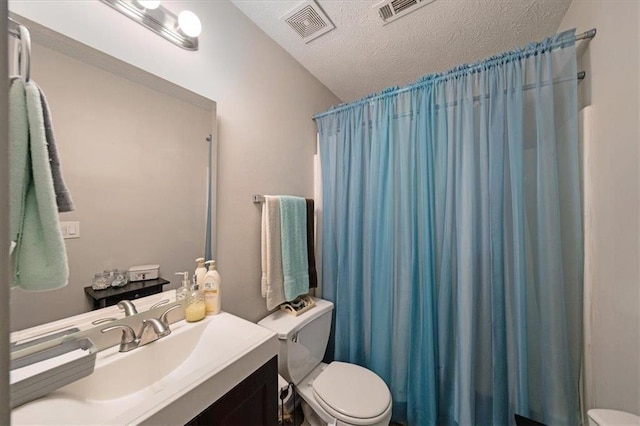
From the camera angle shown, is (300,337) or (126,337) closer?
(126,337)

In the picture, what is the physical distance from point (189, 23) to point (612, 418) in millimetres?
1976

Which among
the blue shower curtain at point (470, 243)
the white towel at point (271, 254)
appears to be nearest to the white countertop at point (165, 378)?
the white towel at point (271, 254)

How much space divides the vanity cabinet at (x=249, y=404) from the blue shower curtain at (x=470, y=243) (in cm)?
77

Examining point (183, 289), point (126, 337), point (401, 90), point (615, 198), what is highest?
point (401, 90)

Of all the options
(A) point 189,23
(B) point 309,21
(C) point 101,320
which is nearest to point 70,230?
(C) point 101,320

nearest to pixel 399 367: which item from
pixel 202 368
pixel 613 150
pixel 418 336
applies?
pixel 418 336

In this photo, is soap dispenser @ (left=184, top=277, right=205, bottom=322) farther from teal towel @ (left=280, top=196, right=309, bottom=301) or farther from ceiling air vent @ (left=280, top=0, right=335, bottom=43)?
ceiling air vent @ (left=280, top=0, right=335, bottom=43)

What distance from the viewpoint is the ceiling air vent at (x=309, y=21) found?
119cm

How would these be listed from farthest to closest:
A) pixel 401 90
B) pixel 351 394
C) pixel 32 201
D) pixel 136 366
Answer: pixel 401 90 < pixel 351 394 < pixel 136 366 < pixel 32 201

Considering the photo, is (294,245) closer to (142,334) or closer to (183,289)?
(183,289)

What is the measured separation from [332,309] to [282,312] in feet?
1.20

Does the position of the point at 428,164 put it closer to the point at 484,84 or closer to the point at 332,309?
the point at 484,84

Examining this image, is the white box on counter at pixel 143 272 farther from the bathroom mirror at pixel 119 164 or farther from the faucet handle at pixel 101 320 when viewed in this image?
the faucet handle at pixel 101 320

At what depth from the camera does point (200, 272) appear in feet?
3.38
